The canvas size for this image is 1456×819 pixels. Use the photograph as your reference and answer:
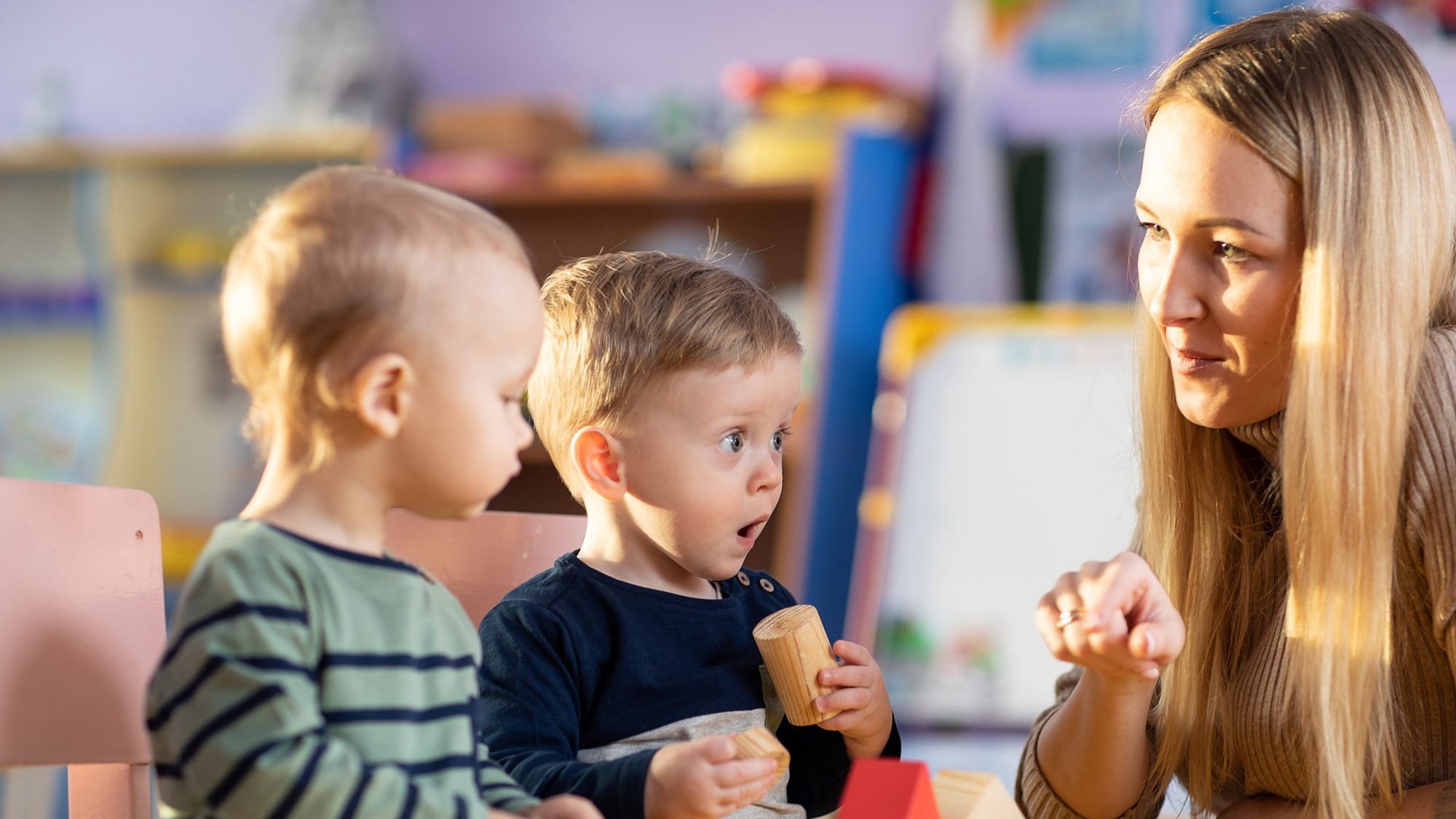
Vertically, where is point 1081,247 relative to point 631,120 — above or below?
below

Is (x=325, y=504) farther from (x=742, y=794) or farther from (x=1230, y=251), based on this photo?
(x=1230, y=251)

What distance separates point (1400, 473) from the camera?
98 cm

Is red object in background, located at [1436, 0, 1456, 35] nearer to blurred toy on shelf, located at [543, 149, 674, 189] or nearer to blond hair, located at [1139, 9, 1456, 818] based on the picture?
blurred toy on shelf, located at [543, 149, 674, 189]

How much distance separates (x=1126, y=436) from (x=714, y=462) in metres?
1.87

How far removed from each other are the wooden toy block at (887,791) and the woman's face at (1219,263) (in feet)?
1.46

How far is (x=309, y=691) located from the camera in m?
0.66

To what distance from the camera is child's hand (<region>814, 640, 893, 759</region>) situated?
0.97m

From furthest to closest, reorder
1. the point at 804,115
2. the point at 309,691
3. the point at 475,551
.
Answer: the point at 804,115 < the point at 475,551 < the point at 309,691

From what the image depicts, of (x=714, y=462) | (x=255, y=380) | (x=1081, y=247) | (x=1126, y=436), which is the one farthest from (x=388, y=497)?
(x=1081, y=247)

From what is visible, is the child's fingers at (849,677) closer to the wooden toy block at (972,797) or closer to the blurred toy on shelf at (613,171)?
the wooden toy block at (972,797)

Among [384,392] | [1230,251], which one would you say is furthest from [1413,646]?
[384,392]

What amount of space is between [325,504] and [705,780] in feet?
0.87

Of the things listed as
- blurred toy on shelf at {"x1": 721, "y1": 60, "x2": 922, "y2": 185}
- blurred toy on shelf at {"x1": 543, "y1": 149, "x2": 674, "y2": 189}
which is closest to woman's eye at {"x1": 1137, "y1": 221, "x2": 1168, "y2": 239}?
blurred toy on shelf at {"x1": 721, "y1": 60, "x2": 922, "y2": 185}

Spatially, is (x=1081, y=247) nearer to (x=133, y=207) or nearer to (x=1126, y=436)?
(x=1126, y=436)
